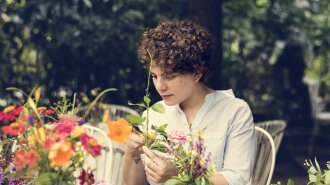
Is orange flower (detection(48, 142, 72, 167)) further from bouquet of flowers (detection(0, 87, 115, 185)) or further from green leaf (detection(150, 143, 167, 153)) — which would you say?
green leaf (detection(150, 143, 167, 153))

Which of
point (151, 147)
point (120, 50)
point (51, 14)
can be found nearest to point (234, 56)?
point (120, 50)

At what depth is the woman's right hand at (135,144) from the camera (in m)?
1.82

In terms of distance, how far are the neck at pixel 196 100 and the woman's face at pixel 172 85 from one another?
157 millimetres

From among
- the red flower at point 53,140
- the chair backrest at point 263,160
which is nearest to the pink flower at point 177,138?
the red flower at point 53,140

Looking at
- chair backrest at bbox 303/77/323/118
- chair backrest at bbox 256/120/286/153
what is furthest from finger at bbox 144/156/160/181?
chair backrest at bbox 303/77/323/118

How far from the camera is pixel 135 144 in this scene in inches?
72.8

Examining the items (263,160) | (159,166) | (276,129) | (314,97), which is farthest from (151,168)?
(314,97)

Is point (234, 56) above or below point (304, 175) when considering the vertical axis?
above

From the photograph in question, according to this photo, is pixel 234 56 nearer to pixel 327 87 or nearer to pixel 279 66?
pixel 279 66

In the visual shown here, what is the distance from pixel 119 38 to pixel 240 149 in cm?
216

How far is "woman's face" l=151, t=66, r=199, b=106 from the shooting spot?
6.39 feet

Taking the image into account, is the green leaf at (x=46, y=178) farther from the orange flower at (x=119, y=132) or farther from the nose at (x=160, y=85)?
the nose at (x=160, y=85)

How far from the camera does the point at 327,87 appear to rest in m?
6.73

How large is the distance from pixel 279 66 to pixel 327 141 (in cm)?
122
